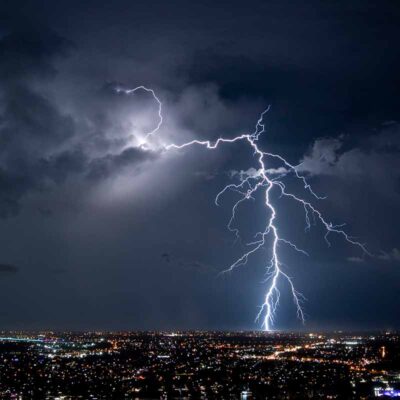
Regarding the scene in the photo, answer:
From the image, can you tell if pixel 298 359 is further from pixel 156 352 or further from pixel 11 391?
pixel 11 391

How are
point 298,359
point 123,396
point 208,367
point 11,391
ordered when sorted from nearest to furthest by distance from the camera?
1. point 123,396
2. point 11,391
3. point 208,367
4. point 298,359

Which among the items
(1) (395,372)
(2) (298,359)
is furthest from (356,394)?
(2) (298,359)

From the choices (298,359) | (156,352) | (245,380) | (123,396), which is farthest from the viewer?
(156,352)

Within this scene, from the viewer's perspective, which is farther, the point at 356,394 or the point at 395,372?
the point at 395,372

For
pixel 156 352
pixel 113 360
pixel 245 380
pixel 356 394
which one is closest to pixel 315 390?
pixel 356 394

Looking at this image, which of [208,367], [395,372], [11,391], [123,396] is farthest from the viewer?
[208,367]

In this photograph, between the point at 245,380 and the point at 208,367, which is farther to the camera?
the point at 208,367

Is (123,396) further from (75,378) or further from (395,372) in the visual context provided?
(395,372)

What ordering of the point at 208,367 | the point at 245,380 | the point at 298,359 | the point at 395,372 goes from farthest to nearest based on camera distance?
1. the point at 298,359
2. the point at 208,367
3. the point at 395,372
4. the point at 245,380
